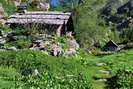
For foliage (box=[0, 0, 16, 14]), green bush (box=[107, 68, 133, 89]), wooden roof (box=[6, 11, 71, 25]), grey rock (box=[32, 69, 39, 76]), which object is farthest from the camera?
foliage (box=[0, 0, 16, 14])

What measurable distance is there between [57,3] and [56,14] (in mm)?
42780

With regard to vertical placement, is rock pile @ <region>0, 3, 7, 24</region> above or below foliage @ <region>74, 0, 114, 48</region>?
above

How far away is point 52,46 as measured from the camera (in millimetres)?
41125

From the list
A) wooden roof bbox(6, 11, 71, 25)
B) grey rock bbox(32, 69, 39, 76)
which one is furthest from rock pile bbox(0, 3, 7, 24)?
grey rock bbox(32, 69, 39, 76)

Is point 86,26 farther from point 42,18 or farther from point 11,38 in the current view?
point 11,38

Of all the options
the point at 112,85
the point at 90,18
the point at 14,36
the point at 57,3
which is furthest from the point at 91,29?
the point at 112,85

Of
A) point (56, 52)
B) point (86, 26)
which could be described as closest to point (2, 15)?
point (86, 26)

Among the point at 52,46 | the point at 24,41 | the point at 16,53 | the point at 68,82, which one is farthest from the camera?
the point at 24,41

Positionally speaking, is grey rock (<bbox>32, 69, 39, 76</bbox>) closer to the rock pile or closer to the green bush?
the green bush

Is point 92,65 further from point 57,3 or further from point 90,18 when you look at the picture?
point 57,3

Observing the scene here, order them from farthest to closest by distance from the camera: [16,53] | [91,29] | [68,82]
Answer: [91,29]
[16,53]
[68,82]

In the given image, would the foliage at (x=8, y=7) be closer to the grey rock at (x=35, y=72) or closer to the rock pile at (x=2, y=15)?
the rock pile at (x=2, y=15)

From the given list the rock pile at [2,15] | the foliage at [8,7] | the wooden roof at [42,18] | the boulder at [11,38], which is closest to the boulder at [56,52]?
the boulder at [11,38]

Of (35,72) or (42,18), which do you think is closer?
(35,72)
